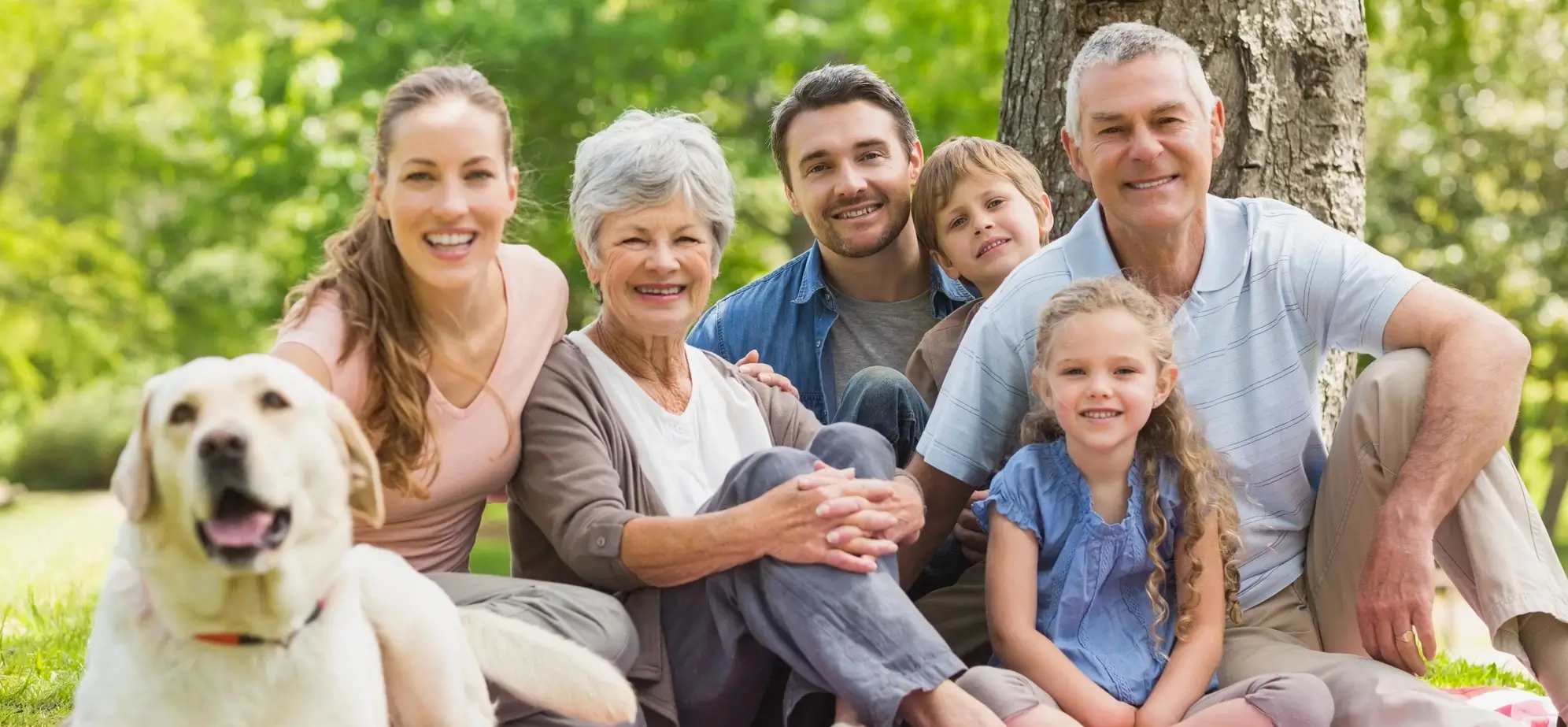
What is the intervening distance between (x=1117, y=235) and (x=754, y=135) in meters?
10.5

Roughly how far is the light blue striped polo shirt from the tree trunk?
1001 millimetres

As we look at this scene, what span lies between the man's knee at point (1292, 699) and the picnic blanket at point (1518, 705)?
2.94 feet

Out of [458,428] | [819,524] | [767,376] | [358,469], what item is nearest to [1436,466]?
[819,524]

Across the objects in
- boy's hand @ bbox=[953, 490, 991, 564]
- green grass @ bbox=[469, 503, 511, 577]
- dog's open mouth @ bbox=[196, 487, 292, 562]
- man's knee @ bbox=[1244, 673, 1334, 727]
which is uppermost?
dog's open mouth @ bbox=[196, 487, 292, 562]

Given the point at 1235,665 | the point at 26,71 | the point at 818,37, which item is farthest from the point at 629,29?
the point at 1235,665

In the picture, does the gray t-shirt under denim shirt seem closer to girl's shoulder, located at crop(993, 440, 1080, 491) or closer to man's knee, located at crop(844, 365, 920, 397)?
man's knee, located at crop(844, 365, 920, 397)

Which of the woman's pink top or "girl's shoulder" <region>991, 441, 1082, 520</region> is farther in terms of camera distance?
"girl's shoulder" <region>991, 441, 1082, 520</region>

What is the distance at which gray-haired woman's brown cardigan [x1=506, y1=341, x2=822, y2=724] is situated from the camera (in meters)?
2.96

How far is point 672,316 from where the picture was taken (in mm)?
3229

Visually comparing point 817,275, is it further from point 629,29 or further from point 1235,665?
point 629,29

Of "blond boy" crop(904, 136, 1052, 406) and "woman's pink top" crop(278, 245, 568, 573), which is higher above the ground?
"blond boy" crop(904, 136, 1052, 406)

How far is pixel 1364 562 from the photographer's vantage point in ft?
10.6

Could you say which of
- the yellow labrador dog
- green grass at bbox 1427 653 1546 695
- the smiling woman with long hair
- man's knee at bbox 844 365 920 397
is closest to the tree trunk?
green grass at bbox 1427 653 1546 695

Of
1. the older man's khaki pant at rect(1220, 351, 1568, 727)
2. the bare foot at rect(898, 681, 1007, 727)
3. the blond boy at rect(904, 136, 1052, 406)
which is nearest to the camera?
the bare foot at rect(898, 681, 1007, 727)
